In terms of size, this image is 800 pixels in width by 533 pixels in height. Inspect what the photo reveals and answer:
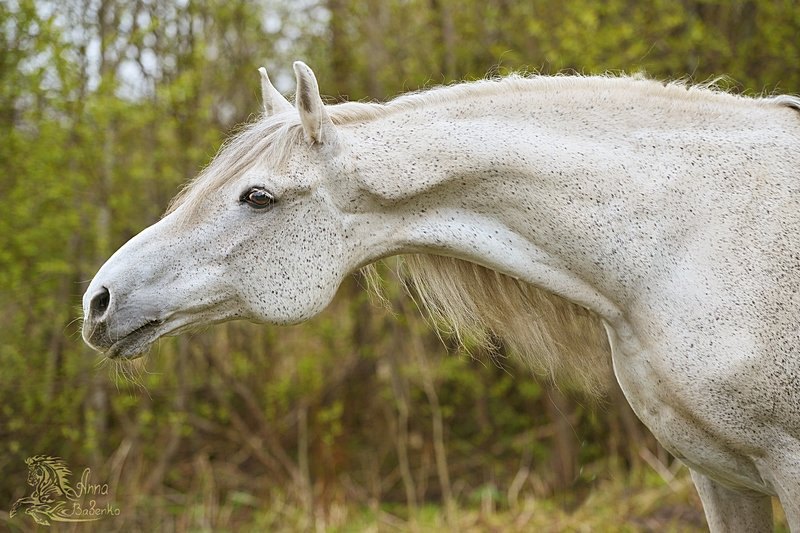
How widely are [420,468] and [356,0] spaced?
13.5ft

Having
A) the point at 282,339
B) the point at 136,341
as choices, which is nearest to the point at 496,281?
the point at 136,341

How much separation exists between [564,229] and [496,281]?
12.0 inches

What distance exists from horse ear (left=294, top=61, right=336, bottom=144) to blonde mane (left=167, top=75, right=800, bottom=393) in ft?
0.24

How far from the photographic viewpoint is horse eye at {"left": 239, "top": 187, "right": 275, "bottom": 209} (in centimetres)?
237

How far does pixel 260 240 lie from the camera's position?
2.38 metres

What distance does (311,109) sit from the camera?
233 cm

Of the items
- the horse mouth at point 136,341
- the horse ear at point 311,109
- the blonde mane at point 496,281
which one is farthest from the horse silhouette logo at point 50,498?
the horse ear at point 311,109

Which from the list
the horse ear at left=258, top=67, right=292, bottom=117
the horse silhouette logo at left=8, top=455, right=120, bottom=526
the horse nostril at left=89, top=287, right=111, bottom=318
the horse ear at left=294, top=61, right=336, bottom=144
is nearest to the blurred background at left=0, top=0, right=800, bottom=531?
the horse silhouette logo at left=8, top=455, right=120, bottom=526

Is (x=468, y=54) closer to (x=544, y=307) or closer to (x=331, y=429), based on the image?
(x=331, y=429)

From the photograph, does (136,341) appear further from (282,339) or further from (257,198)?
(282,339)

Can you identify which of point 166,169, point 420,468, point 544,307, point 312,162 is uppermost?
point 312,162

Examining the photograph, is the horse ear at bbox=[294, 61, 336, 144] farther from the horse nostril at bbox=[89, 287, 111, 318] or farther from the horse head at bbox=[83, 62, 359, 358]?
the horse nostril at bbox=[89, 287, 111, 318]

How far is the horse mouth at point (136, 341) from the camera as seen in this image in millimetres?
2352

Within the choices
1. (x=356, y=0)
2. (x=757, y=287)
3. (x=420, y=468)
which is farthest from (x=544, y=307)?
(x=356, y=0)
